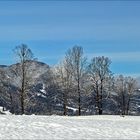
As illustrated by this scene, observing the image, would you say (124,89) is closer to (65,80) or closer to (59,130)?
(65,80)

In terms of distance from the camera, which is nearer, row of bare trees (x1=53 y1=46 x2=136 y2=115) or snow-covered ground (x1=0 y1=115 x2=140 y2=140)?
snow-covered ground (x1=0 y1=115 x2=140 y2=140)

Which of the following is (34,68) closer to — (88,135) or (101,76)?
(101,76)

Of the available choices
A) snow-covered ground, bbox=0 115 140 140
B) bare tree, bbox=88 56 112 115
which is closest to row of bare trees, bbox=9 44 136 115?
bare tree, bbox=88 56 112 115

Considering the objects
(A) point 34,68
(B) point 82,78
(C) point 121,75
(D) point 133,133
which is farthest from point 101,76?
(D) point 133,133

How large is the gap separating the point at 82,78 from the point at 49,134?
5097 centimetres

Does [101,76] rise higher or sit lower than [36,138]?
higher

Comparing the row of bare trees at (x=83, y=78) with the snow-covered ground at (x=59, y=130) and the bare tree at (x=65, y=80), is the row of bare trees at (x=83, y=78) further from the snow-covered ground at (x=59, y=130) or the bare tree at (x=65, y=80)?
the snow-covered ground at (x=59, y=130)

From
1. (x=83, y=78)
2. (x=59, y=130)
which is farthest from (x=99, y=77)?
(x=59, y=130)

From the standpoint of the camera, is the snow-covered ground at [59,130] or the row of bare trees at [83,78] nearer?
the snow-covered ground at [59,130]

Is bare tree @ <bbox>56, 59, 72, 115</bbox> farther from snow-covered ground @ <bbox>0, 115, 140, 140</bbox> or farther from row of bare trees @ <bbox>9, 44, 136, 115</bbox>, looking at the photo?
snow-covered ground @ <bbox>0, 115, 140, 140</bbox>

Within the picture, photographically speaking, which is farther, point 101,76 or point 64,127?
point 101,76

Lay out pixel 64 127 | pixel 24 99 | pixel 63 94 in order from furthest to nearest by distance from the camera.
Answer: pixel 63 94
pixel 24 99
pixel 64 127

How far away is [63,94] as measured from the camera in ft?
262

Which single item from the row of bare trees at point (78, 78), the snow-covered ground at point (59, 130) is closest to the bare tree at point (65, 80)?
the row of bare trees at point (78, 78)
